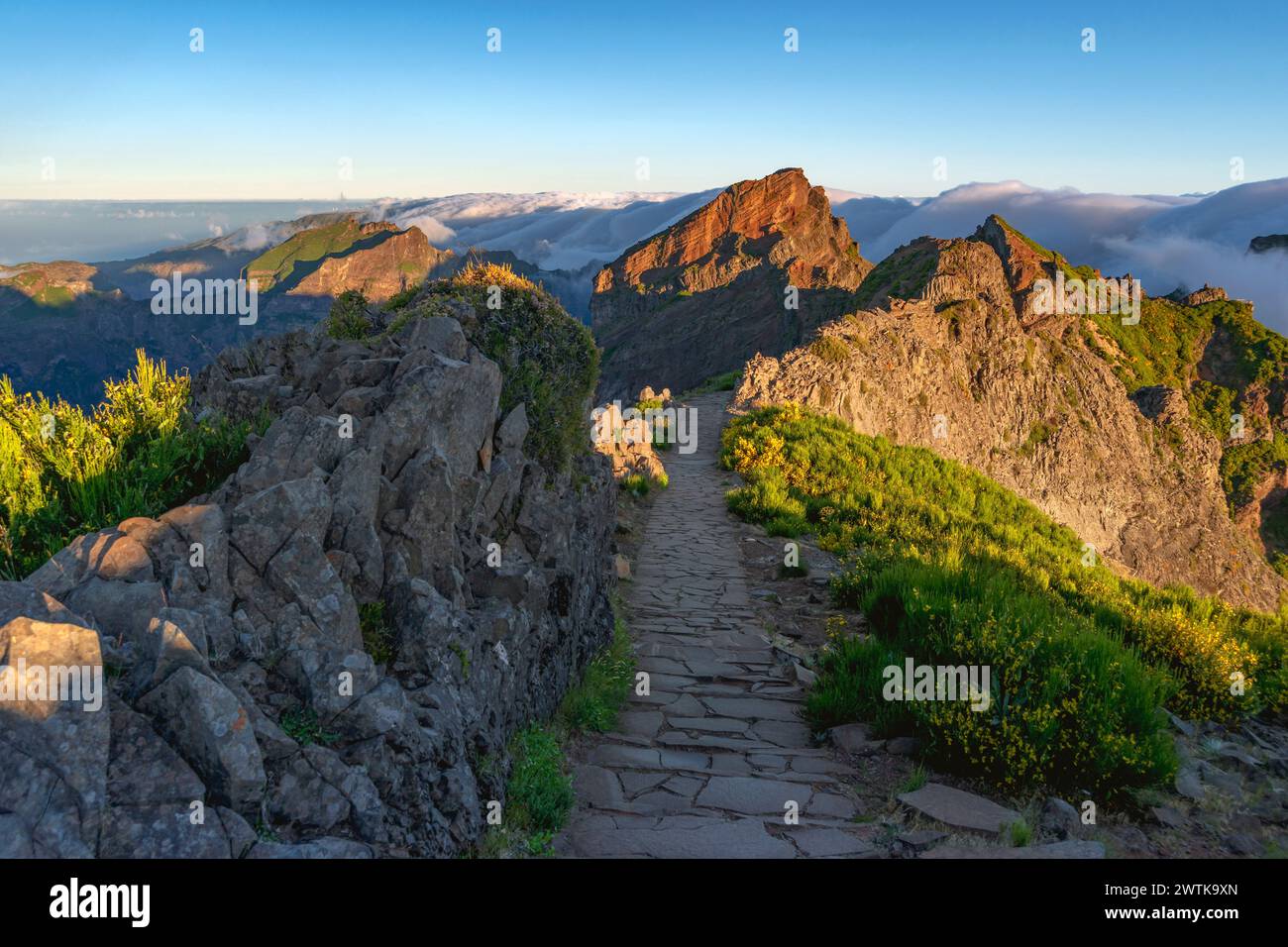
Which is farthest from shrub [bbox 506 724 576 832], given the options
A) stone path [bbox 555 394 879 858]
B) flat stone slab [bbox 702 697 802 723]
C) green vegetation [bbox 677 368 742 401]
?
green vegetation [bbox 677 368 742 401]

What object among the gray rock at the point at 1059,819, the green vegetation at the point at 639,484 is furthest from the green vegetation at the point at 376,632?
the green vegetation at the point at 639,484

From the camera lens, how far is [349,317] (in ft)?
30.6

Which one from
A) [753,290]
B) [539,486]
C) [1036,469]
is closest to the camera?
[539,486]

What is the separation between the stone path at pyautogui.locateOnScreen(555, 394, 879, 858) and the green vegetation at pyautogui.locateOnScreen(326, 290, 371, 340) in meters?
4.89

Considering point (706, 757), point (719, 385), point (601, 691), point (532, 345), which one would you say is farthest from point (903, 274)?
point (706, 757)

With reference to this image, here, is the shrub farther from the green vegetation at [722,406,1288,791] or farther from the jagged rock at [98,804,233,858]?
the green vegetation at [722,406,1288,791]

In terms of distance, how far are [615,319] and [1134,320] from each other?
352 ft

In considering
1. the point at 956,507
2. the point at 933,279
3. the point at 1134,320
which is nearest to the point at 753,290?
the point at 1134,320

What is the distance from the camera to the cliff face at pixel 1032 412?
124 ft

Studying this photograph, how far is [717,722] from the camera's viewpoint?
723 centimetres

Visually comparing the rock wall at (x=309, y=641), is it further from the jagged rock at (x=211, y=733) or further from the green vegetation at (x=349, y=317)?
the green vegetation at (x=349, y=317)

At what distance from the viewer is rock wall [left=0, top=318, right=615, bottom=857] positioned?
9.89 ft

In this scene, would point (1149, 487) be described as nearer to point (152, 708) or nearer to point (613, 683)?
point (613, 683)
